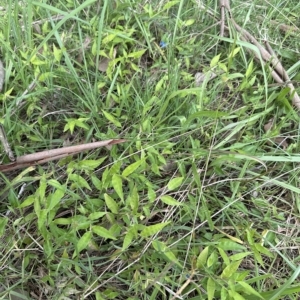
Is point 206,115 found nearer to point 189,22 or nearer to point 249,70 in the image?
point 249,70

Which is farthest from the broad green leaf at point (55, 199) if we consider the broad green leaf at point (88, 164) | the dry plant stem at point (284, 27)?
the dry plant stem at point (284, 27)

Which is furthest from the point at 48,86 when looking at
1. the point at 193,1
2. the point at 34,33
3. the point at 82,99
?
the point at 193,1

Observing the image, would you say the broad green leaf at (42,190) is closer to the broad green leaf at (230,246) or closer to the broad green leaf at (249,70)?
the broad green leaf at (230,246)

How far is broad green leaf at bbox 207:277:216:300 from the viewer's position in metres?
1.05

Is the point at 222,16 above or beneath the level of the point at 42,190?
above

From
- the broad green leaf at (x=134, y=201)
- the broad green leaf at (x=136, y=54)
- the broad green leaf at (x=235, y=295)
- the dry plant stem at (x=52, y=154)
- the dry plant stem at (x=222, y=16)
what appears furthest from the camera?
the dry plant stem at (x=222, y=16)

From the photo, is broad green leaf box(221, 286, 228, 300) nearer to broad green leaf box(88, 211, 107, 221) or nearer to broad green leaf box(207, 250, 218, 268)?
broad green leaf box(207, 250, 218, 268)

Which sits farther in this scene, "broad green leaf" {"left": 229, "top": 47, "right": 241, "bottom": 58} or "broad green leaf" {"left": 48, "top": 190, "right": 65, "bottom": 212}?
"broad green leaf" {"left": 229, "top": 47, "right": 241, "bottom": 58}

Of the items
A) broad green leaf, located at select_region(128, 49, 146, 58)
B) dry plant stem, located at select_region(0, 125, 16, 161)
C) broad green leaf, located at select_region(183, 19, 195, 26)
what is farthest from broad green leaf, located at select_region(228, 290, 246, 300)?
broad green leaf, located at select_region(183, 19, 195, 26)

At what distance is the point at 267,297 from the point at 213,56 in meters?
0.89

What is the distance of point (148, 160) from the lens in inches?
51.4

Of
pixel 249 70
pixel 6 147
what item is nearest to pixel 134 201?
pixel 6 147

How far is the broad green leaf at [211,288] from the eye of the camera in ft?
3.44

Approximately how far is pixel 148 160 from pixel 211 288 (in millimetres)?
423
